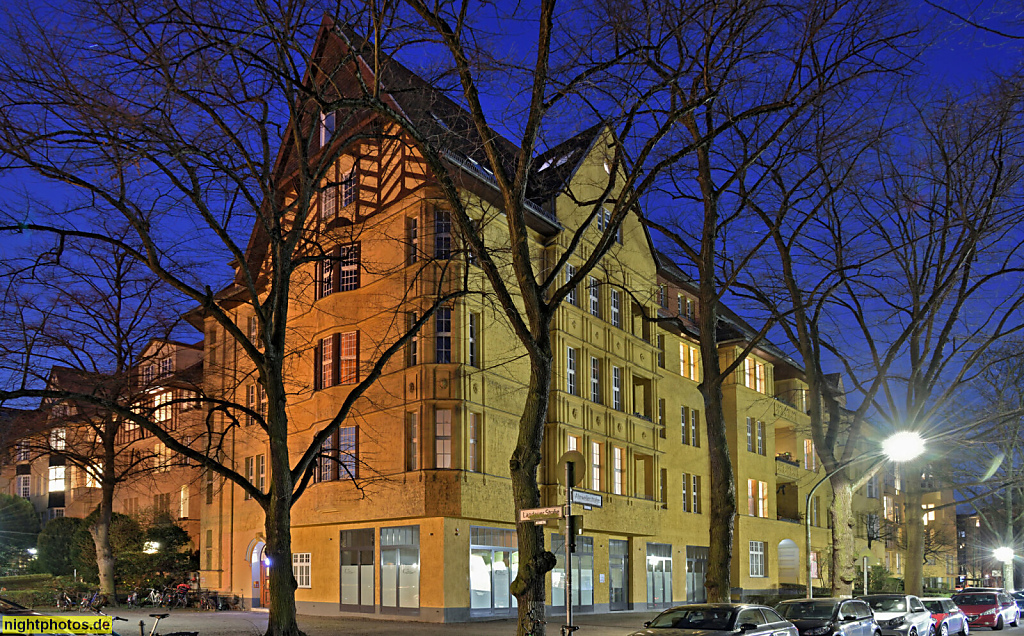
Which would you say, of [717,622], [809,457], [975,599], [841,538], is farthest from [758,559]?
[717,622]

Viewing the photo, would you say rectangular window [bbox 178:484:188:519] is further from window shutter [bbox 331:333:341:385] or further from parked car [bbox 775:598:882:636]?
parked car [bbox 775:598:882:636]

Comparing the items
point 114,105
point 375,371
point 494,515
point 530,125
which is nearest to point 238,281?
point 494,515

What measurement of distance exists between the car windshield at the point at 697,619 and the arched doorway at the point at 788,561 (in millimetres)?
40211

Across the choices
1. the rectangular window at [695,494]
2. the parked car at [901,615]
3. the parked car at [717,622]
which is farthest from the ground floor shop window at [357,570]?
the rectangular window at [695,494]

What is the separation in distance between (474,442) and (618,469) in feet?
28.1

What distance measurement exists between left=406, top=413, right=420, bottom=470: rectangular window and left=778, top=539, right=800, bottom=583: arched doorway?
3159cm

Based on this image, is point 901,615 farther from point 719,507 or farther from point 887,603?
point 719,507

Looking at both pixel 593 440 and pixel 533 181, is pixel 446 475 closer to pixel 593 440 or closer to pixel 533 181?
pixel 593 440

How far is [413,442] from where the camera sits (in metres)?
29.2

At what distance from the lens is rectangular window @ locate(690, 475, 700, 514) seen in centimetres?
4400

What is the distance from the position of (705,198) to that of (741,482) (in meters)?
28.0

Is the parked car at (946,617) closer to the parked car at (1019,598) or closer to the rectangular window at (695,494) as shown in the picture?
the rectangular window at (695,494)

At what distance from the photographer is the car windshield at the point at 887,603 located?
2406cm

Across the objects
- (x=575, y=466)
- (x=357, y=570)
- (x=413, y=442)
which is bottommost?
(x=357, y=570)
